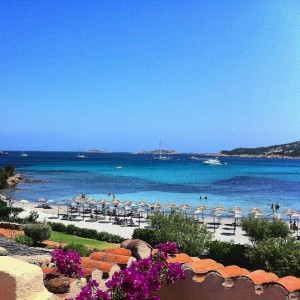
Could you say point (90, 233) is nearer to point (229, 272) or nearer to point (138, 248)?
point (138, 248)

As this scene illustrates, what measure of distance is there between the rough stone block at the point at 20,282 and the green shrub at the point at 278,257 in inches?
464

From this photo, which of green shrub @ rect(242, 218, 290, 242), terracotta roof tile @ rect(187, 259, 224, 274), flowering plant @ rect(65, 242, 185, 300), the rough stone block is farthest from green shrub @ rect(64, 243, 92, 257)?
the rough stone block

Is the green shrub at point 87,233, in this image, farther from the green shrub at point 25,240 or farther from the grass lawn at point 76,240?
the green shrub at point 25,240

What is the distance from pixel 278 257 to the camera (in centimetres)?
1411

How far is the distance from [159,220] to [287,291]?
17122mm

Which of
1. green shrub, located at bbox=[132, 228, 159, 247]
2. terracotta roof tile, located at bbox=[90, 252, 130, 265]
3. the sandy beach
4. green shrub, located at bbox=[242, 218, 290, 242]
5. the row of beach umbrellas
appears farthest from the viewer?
the row of beach umbrellas

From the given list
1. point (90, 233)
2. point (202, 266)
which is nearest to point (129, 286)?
point (202, 266)

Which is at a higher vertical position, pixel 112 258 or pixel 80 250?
pixel 112 258

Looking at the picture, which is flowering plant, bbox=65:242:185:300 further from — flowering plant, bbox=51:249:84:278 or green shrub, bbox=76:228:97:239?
green shrub, bbox=76:228:97:239

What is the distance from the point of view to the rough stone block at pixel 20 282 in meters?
3.11

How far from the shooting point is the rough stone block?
122 inches

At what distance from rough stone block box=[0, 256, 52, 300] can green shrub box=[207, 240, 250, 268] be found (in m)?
16.2

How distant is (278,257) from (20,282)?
12595 millimetres

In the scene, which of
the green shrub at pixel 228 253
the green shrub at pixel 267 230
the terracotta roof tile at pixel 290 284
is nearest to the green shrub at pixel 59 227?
the green shrub at pixel 228 253
